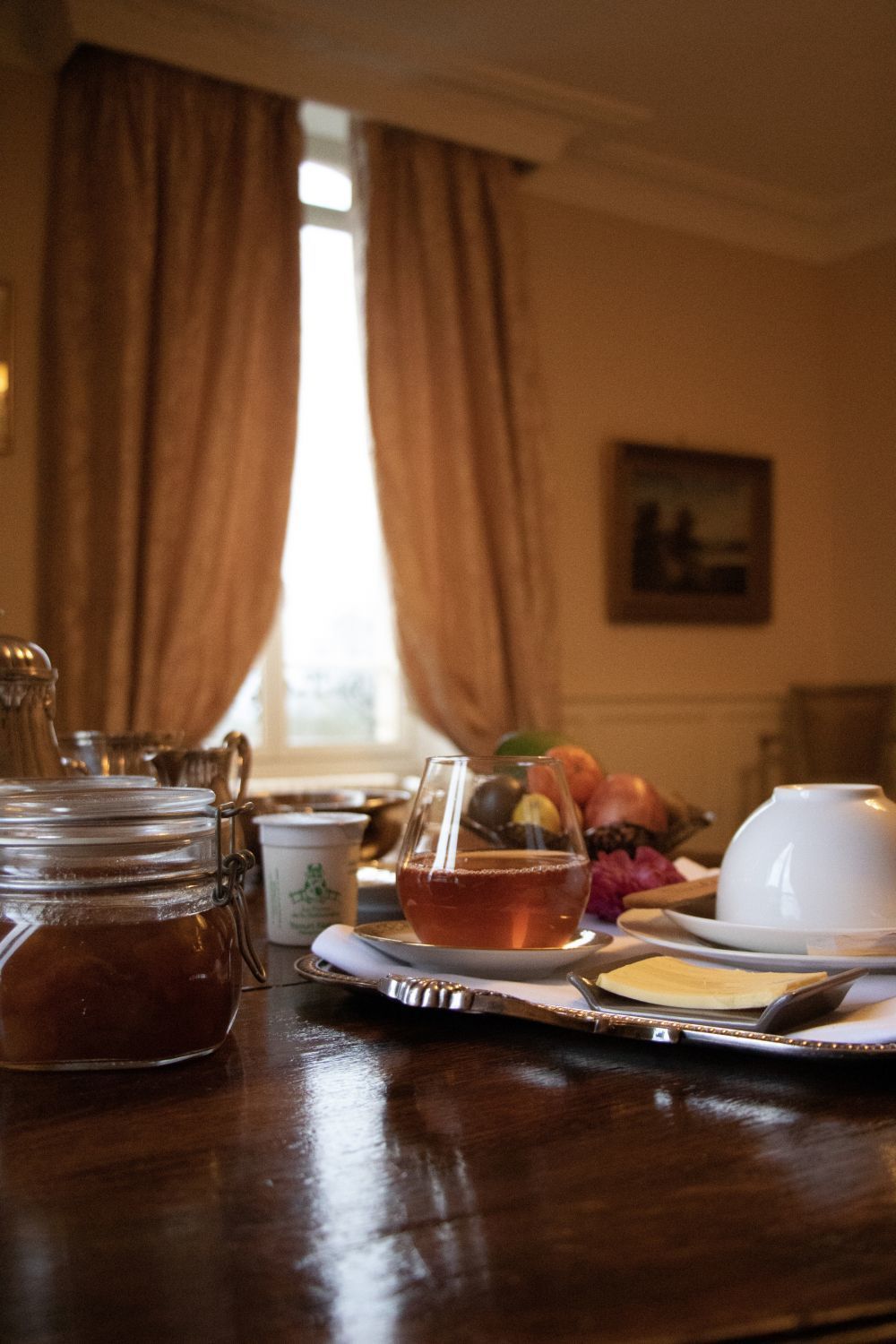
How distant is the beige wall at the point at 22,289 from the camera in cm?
348

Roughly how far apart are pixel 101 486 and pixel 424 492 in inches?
43.7

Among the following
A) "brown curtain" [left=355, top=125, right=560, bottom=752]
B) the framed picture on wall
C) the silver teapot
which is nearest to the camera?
the silver teapot

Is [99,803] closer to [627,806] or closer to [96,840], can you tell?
[96,840]

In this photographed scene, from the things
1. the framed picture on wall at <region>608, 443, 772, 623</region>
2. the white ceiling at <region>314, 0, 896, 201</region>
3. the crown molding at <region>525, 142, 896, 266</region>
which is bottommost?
the framed picture on wall at <region>608, 443, 772, 623</region>

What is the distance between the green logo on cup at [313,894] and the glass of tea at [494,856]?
0.79 feet

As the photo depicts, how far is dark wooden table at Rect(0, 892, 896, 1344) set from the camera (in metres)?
0.41

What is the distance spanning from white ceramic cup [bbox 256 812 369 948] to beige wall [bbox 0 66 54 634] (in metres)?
2.66

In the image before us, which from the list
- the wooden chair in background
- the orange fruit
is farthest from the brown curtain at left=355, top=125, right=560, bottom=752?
the orange fruit

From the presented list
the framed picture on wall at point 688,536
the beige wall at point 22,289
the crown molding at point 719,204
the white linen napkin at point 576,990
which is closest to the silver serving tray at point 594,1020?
the white linen napkin at point 576,990

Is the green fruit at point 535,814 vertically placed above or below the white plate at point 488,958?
above

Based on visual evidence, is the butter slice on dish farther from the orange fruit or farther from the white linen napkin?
the orange fruit

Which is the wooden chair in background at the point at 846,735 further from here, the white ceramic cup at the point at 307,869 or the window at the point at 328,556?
the white ceramic cup at the point at 307,869

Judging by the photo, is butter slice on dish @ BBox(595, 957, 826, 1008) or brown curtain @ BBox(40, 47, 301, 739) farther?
brown curtain @ BBox(40, 47, 301, 739)

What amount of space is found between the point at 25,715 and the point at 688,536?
4.11 meters
